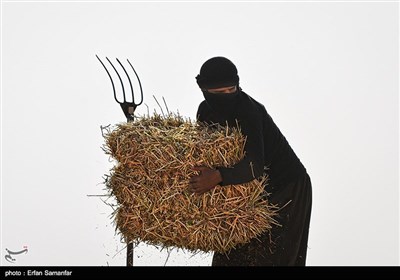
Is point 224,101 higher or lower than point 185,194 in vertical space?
higher

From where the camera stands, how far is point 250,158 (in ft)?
15.3

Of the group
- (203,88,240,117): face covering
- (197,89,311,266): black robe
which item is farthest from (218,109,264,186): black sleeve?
(203,88,240,117): face covering

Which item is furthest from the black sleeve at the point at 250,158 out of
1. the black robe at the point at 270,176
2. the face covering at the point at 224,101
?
the face covering at the point at 224,101

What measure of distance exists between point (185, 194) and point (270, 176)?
67cm

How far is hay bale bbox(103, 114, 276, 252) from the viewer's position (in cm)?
470

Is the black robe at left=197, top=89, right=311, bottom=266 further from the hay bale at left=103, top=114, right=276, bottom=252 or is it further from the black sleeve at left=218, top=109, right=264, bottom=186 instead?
the hay bale at left=103, top=114, right=276, bottom=252

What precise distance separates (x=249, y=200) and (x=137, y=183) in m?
0.75

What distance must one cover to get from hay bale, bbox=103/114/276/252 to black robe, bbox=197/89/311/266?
0.10 m

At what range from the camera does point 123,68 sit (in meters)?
6.14

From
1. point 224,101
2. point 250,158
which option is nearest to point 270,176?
point 250,158

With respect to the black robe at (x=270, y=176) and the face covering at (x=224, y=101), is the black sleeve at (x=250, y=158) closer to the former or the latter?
the black robe at (x=270, y=176)

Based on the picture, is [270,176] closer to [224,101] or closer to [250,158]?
[250,158]

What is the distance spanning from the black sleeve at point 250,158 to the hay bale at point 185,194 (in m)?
0.07
